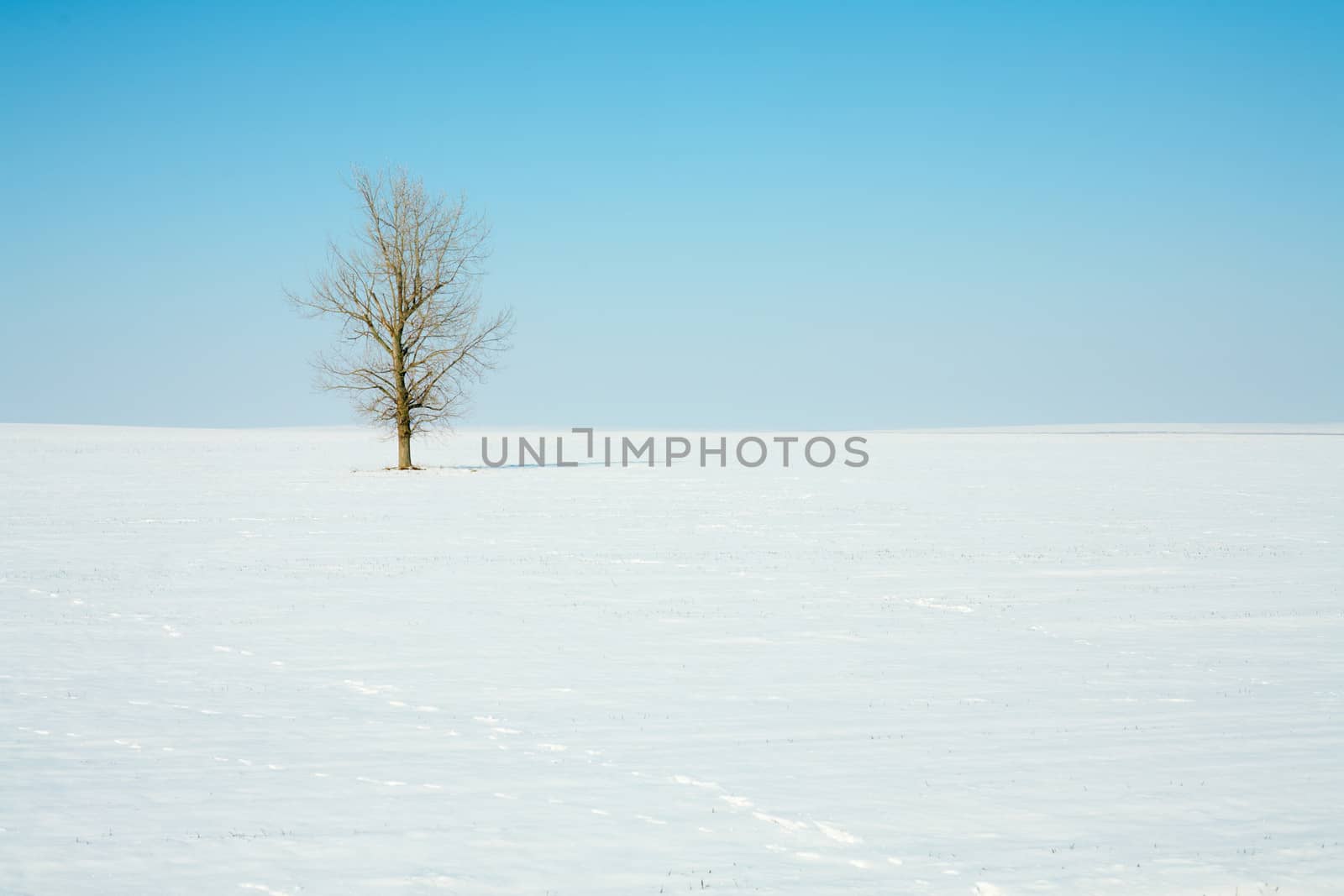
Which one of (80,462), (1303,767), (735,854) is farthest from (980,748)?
(80,462)

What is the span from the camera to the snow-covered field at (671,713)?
6691mm

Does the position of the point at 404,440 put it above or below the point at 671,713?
above

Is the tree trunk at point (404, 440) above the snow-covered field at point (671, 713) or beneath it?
above

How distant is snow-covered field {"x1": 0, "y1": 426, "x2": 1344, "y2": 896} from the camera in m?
6.69

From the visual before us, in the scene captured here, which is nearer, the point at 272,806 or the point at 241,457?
the point at 272,806

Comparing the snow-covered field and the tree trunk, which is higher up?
the tree trunk

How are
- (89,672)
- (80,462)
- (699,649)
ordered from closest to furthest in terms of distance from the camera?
(89,672)
(699,649)
(80,462)

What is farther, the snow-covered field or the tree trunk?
the tree trunk

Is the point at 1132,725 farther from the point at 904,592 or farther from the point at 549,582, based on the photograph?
the point at 549,582

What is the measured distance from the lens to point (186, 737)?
9.14 meters

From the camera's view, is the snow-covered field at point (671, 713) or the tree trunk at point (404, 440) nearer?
the snow-covered field at point (671, 713)

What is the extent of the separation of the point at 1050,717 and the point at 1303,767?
2.00 meters

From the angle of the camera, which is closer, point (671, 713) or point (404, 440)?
point (671, 713)

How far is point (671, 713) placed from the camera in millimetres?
9930
